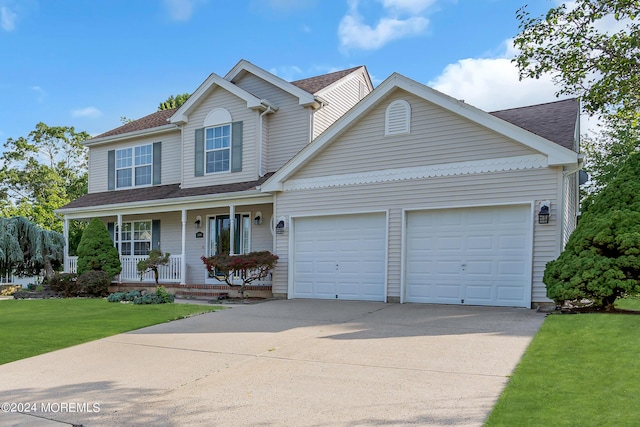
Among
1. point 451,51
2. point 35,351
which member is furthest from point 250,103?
point 35,351

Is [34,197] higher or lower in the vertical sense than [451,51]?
lower

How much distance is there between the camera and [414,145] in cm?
1115

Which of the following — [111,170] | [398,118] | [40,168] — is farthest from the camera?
[40,168]

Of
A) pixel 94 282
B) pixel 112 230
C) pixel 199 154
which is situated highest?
pixel 199 154

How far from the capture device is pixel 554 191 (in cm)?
945

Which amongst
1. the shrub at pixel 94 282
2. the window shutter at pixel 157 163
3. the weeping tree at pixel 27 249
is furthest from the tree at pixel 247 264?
the weeping tree at pixel 27 249

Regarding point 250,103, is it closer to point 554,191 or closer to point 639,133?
point 554,191

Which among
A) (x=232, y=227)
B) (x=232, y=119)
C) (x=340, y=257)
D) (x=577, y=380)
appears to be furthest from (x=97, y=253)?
(x=577, y=380)

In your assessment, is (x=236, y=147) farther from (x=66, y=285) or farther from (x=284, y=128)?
(x=66, y=285)

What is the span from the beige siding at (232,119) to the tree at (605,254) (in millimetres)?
9522

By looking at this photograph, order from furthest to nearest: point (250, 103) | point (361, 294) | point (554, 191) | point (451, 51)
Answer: point (250, 103) < point (451, 51) < point (361, 294) < point (554, 191)

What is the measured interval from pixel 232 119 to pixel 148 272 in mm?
5957

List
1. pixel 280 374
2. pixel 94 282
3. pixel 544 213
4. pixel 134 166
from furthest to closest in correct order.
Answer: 1. pixel 134 166
2. pixel 94 282
3. pixel 544 213
4. pixel 280 374

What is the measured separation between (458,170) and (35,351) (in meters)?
8.71
